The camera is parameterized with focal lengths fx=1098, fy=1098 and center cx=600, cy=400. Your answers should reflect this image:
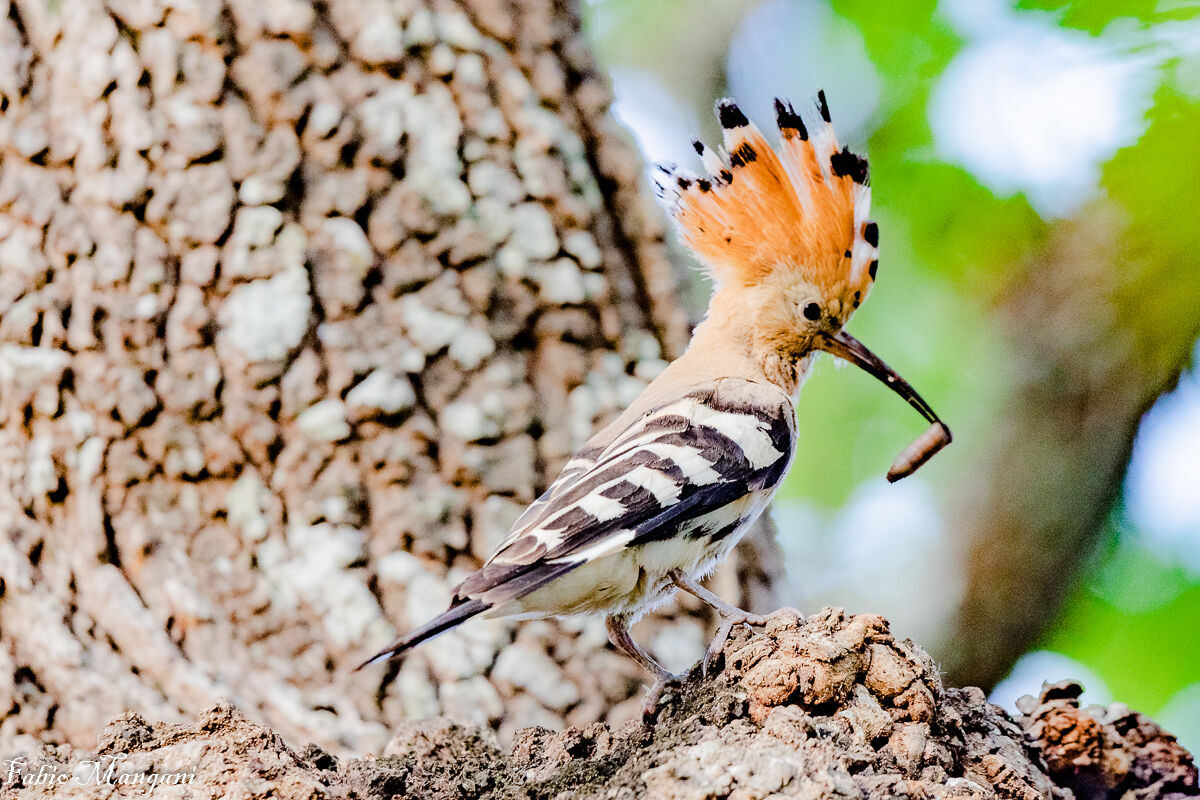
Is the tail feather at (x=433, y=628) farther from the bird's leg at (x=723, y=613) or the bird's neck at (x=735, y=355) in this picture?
the bird's neck at (x=735, y=355)

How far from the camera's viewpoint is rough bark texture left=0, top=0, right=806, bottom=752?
252 cm

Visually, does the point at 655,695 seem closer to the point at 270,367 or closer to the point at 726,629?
the point at 726,629

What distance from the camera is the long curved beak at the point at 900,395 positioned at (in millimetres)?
2070

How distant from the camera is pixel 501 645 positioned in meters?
2.63

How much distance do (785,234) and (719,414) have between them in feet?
1.44

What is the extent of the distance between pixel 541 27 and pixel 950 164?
168cm

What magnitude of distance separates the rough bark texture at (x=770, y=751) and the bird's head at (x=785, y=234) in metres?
0.62

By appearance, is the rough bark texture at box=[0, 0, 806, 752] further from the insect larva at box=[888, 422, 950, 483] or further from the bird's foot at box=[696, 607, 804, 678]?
the insect larva at box=[888, 422, 950, 483]

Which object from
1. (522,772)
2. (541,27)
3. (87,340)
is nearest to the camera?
(522,772)

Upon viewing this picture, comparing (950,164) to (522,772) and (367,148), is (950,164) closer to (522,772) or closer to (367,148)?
(367,148)

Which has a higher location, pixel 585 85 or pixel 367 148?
pixel 585 85

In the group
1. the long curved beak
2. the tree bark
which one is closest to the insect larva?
the long curved beak

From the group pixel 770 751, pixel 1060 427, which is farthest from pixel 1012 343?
pixel 770 751

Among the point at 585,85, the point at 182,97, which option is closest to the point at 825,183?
the point at 585,85
